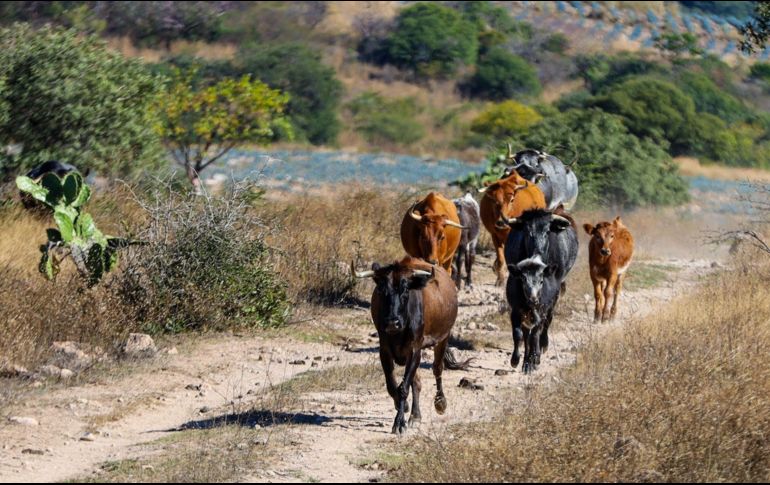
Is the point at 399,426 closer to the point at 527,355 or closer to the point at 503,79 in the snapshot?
the point at 527,355

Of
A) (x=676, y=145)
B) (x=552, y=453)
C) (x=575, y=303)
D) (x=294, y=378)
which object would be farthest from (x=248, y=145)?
(x=676, y=145)

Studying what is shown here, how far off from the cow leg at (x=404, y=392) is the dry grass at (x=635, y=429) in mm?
573

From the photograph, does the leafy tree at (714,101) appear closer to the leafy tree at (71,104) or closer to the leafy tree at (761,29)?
the leafy tree at (761,29)

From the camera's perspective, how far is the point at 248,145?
29.1m

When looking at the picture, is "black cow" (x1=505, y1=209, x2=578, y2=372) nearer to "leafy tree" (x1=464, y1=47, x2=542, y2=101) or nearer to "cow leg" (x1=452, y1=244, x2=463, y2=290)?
"cow leg" (x1=452, y1=244, x2=463, y2=290)

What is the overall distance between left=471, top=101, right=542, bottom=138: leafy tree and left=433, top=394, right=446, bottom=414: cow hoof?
43.8 m

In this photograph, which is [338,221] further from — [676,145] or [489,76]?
[489,76]

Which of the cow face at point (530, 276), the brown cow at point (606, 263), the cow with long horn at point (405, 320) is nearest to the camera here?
the cow with long horn at point (405, 320)

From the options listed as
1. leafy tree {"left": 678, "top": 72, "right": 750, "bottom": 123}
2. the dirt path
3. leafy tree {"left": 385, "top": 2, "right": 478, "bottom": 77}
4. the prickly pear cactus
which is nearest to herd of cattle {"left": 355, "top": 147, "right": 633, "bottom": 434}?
the dirt path

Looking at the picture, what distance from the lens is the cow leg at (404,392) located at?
11.0 meters

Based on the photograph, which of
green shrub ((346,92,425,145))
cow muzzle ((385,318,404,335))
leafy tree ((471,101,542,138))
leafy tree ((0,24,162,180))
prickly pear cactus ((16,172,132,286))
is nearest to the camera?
cow muzzle ((385,318,404,335))

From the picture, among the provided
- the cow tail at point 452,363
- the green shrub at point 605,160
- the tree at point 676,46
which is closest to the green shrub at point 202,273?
the cow tail at point 452,363

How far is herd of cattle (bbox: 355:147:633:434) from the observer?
11242 millimetres

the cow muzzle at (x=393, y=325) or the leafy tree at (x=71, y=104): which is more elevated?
the cow muzzle at (x=393, y=325)
